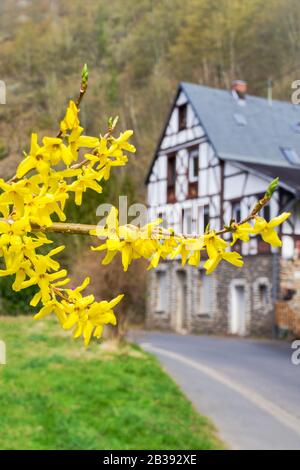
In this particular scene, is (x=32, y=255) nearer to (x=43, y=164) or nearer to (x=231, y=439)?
(x=43, y=164)

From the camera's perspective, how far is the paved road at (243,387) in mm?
5555

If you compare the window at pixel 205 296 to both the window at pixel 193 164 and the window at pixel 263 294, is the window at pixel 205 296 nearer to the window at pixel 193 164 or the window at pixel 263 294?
the window at pixel 263 294

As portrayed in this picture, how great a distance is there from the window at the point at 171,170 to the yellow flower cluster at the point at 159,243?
16.2 meters

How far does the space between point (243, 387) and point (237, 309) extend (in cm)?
831

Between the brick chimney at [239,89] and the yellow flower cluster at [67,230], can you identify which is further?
the brick chimney at [239,89]

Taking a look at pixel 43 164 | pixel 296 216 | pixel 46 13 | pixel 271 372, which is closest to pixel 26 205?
pixel 43 164

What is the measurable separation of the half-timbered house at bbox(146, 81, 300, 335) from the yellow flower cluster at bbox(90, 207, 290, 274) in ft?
40.7

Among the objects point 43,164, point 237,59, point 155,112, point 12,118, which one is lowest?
point 43,164

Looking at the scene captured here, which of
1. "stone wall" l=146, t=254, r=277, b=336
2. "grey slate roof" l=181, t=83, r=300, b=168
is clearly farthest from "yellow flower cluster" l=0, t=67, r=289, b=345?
"grey slate roof" l=181, t=83, r=300, b=168

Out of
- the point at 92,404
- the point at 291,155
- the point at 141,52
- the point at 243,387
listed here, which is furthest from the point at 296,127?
the point at 92,404

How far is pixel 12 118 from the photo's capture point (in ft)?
13.8

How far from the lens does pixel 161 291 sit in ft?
60.5

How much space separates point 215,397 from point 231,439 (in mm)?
1709

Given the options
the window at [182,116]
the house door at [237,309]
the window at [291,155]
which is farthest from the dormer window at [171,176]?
the house door at [237,309]
